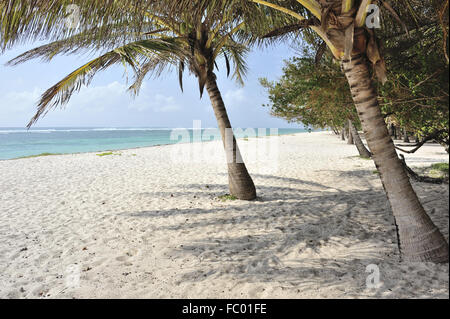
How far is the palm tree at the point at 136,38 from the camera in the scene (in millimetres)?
3953

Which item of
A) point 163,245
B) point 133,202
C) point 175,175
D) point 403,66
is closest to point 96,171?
point 175,175

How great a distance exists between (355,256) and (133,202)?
5534 mm

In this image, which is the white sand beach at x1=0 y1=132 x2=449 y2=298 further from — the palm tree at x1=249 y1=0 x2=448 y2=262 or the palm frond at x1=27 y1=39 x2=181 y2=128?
the palm frond at x1=27 y1=39 x2=181 y2=128

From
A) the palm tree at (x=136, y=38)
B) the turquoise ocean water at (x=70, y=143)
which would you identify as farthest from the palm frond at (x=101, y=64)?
the turquoise ocean water at (x=70, y=143)

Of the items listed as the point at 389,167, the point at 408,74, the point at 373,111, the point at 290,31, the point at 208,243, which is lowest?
the point at 208,243

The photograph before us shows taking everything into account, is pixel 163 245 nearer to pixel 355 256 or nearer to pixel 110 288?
pixel 110 288

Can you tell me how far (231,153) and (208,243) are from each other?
2677 millimetres

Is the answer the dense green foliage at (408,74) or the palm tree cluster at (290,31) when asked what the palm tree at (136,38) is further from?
the dense green foliage at (408,74)

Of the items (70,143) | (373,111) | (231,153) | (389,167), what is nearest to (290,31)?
(373,111)

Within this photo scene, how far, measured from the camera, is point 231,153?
6.84 m

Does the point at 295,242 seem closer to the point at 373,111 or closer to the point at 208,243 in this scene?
the point at 208,243

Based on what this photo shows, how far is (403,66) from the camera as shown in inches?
192

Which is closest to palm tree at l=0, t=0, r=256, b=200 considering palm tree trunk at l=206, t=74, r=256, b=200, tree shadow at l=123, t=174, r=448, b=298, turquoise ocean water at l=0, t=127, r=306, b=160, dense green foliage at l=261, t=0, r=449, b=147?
palm tree trunk at l=206, t=74, r=256, b=200

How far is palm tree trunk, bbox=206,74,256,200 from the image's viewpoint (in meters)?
6.70
